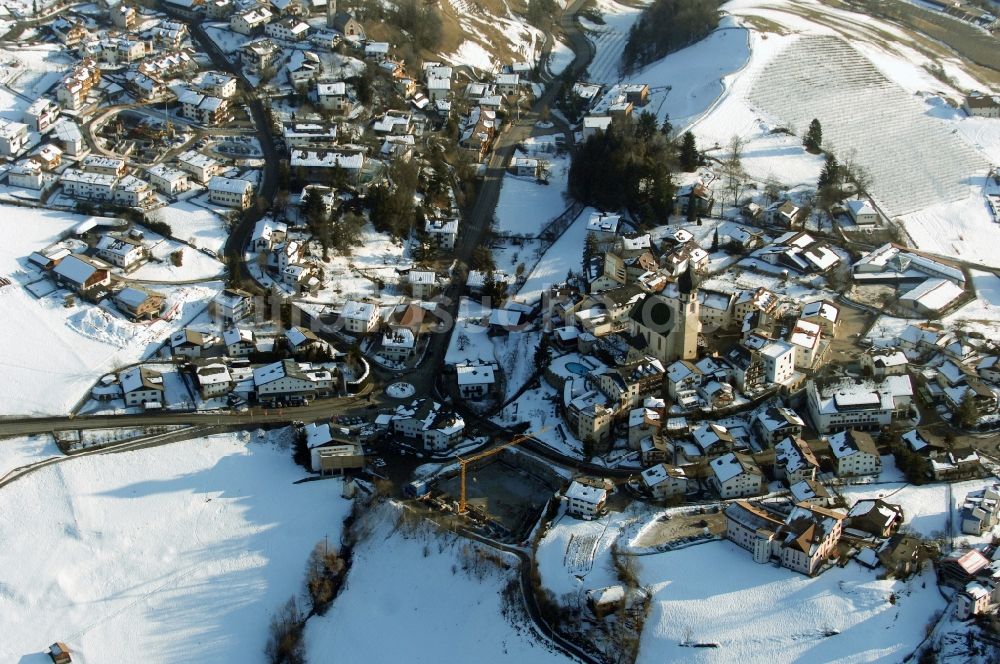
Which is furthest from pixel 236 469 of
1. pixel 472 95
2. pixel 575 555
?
pixel 472 95

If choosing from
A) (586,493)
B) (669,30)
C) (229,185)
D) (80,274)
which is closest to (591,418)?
(586,493)

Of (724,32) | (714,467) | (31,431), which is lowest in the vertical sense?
(31,431)

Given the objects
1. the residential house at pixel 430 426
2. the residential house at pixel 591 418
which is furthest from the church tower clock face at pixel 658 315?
the residential house at pixel 430 426

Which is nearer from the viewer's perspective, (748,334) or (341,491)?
(341,491)

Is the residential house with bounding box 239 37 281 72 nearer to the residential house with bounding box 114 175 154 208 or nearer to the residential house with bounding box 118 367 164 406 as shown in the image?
the residential house with bounding box 114 175 154 208

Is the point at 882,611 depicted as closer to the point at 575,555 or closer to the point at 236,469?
the point at 575,555

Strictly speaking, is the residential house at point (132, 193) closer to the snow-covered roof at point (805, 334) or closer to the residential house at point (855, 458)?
the snow-covered roof at point (805, 334)
